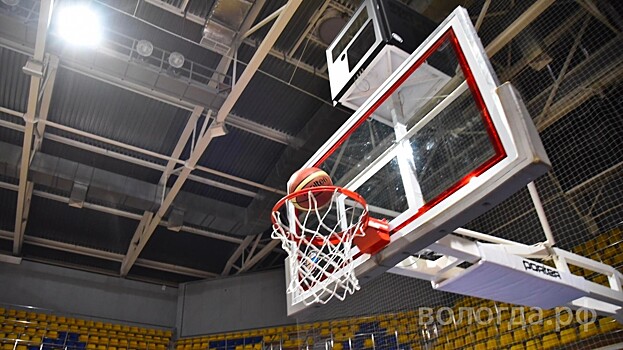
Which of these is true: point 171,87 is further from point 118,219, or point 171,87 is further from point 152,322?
point 152,322

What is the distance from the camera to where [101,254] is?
11.1 meters

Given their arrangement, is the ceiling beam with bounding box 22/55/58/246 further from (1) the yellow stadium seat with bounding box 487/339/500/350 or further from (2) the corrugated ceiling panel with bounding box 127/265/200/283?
(1) the yellow stadium seat with bounding box 487/339/500/350

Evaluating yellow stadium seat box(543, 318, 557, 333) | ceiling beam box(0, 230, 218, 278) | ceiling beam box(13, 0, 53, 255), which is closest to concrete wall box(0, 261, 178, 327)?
ceiling beam box(0, 230, 218, 278)

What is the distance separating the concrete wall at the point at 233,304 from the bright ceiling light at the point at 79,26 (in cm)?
717

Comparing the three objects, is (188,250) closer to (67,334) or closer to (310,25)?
(67,334)

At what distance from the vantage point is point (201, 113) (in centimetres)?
718

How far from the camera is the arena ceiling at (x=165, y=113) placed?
5.82 meters

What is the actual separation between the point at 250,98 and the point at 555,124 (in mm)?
4352

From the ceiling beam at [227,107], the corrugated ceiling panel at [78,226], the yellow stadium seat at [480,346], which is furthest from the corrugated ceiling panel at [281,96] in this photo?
the corrugated ceiling panel at [78,226]

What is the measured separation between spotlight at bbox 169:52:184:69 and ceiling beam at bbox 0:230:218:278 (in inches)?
261

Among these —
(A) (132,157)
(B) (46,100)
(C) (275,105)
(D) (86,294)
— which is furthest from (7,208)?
(C) (275,105)

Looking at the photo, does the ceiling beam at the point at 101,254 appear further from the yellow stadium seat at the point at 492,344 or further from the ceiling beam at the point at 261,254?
the yellow stadium seat at the point at 492,344

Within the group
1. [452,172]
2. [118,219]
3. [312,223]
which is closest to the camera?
[452,172]

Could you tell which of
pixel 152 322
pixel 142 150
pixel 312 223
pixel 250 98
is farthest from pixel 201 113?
pixel 152 322
